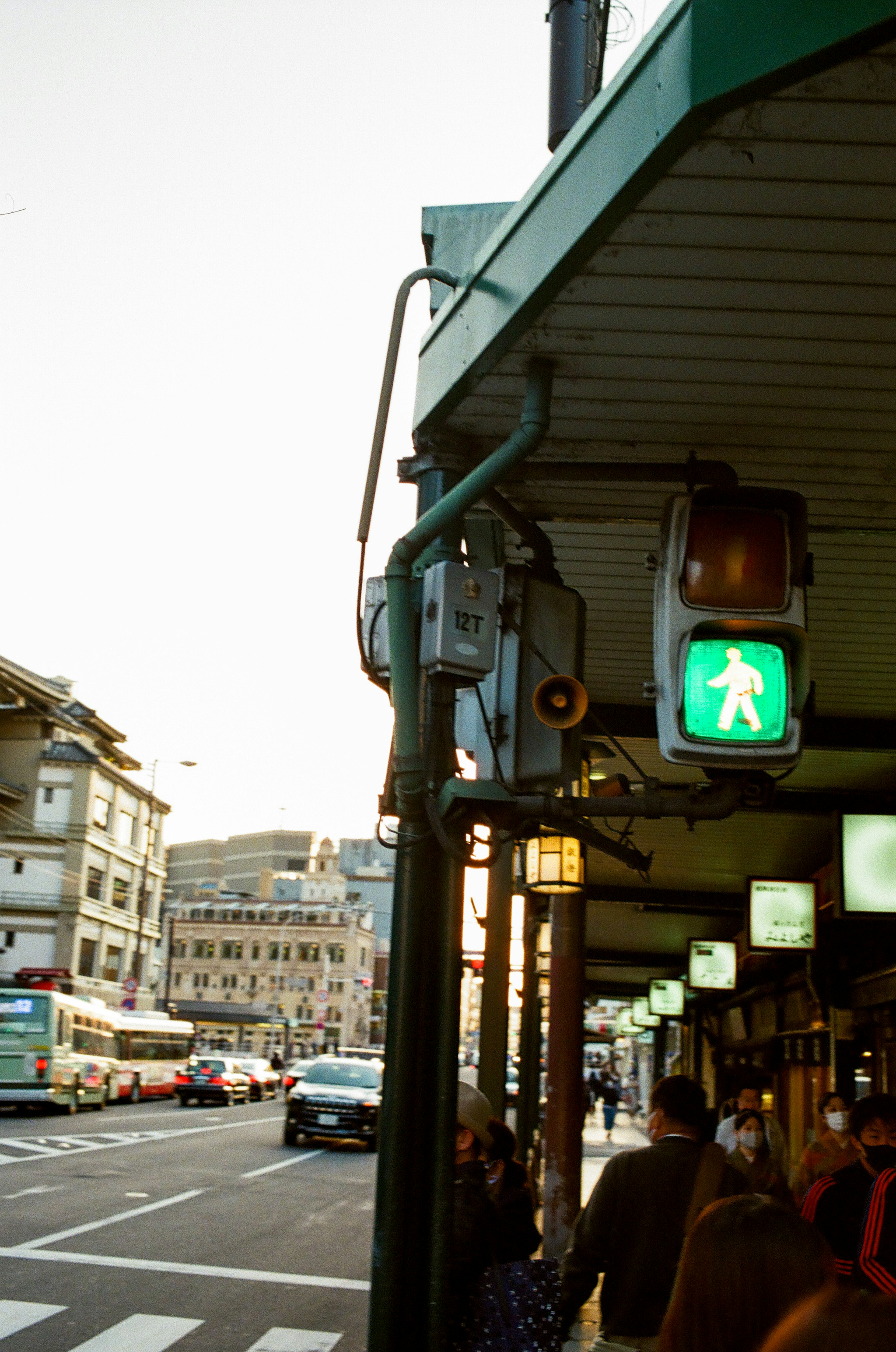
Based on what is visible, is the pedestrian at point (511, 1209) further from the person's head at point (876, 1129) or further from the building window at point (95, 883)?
the building window at point (95, 883)

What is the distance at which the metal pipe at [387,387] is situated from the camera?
4984 millimetres

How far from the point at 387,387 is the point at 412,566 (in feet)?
2.54

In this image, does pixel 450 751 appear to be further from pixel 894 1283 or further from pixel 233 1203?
pixel 233 1203

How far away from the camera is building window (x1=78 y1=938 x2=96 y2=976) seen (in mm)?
66062

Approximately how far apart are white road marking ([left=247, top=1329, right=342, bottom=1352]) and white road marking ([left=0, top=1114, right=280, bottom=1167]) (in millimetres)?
10798

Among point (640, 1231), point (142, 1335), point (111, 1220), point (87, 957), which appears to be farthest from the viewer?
point (87, 957)

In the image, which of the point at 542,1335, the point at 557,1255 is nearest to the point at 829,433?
the point at 542,1335

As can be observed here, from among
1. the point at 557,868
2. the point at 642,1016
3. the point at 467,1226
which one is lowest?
the point at 467,1226

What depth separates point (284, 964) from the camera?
12488 cm

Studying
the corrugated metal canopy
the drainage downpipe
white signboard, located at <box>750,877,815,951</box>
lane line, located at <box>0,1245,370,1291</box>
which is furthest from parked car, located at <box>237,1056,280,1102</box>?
the drainage downpipe

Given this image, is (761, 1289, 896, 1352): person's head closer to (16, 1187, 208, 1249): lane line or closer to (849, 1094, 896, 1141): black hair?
(849, 1094, 896, 1141): black hair

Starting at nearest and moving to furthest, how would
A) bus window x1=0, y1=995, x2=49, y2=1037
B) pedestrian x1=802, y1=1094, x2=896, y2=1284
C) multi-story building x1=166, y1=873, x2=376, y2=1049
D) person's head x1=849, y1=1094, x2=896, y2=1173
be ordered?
pedestrian x1=802, y1=1094, x2=896, y2=1284 < person's head x1=849, y1=1094, x2=896, y2=1173 < bus window x1=0, y1=995, x2=49, y2=1037 < multi-story building x1=166, y1=873, x2=376, y2=1049

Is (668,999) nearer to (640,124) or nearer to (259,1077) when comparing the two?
(640,124)

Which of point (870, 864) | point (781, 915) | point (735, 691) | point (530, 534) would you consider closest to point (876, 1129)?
point (735, 691)
